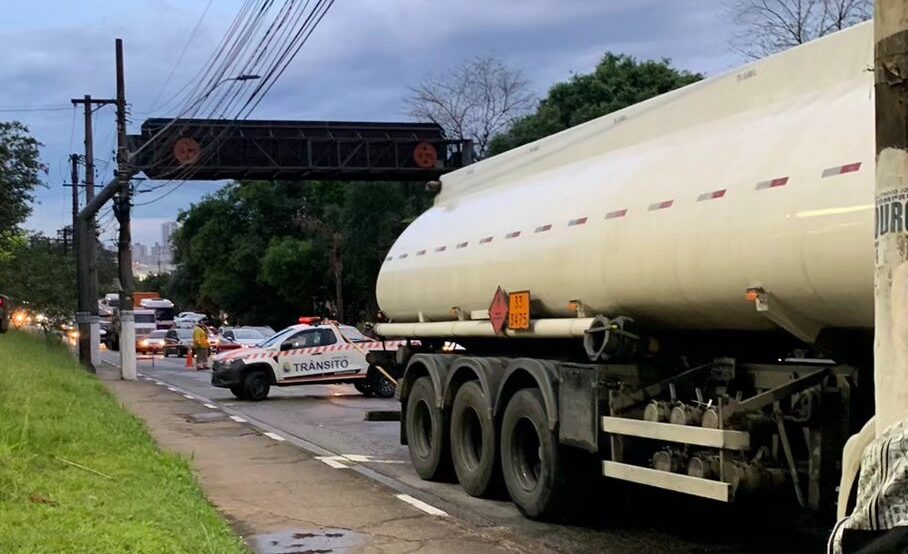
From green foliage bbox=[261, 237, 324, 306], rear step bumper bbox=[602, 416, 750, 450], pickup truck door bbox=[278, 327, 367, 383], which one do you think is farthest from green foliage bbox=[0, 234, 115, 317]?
rear step bumper bbox=[602, 416, 750, 450]

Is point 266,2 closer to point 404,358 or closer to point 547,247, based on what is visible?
point 404,358

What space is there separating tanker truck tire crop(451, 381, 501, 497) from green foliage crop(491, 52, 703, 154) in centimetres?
2629

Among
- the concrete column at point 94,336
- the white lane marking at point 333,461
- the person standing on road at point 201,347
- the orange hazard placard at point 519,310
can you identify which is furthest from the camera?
the person standing on road at point 201,347

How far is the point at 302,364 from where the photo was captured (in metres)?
22.9

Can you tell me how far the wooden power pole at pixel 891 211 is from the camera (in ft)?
9.77

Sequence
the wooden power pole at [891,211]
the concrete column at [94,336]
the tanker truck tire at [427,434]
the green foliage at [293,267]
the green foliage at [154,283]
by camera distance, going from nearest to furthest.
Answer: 1. the wooden power pole at [891,211]
2. the tanker truck tire at [427,434]
3. the concrete column at [94,336]
4. the green foliage at [293,267]
5. the green foliage at [154,283]

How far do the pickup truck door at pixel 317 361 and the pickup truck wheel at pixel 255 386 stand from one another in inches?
18.1

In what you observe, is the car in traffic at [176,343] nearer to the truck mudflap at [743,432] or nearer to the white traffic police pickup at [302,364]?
the white traffic police pickup at [302,364]

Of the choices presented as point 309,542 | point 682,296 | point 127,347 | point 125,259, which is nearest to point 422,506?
point 309,542

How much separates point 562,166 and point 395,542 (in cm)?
386

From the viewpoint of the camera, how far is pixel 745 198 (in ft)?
20.6

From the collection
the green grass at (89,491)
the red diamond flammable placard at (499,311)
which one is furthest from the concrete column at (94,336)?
the red diamond flammable placard at (499,311)

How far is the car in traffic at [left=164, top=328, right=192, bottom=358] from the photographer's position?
48.2 metres

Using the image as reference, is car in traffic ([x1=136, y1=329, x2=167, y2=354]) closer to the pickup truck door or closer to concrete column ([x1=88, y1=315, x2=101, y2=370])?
concrete column ([x1=88, y1=315, x2=101, y2=370])
